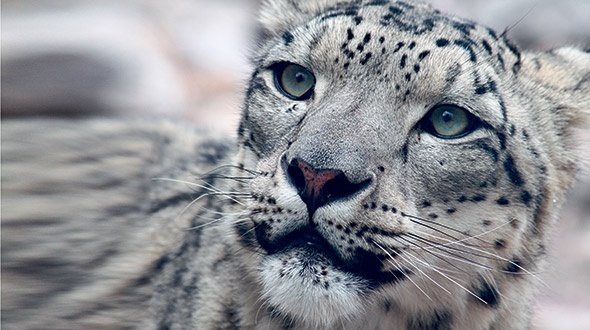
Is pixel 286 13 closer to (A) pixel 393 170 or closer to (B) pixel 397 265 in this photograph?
(A) pixel 393 170

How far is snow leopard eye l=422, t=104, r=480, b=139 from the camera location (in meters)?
2.70

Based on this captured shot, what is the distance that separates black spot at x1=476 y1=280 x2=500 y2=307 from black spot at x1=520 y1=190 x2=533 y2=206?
1.24ft

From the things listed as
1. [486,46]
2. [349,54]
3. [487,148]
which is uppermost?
[486,46]

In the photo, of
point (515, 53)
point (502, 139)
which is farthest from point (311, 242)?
point (515, 53)

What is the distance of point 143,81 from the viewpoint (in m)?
6.83

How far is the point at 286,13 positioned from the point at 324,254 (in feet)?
5.32

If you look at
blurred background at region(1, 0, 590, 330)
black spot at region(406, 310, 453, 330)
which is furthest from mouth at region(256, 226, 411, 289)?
blurred background at region(1, 0, 590, 330)

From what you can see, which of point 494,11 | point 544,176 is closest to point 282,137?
point 544,176

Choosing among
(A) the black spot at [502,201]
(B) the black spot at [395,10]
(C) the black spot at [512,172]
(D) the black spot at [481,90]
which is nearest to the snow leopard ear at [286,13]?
(B) the black spot at [395,10]

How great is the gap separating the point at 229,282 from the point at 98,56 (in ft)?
14.6

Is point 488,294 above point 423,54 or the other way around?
the other way around

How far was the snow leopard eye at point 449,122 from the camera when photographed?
270cm

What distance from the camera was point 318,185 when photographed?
2.24 meters

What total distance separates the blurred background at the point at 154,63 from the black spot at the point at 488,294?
2.50m
